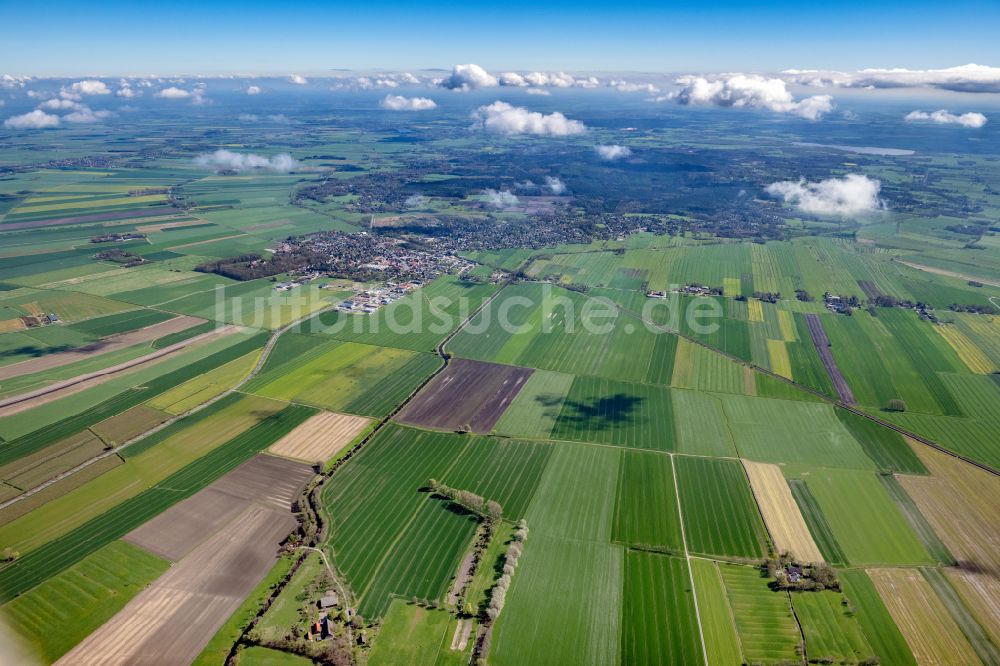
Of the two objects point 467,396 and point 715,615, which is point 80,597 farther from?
point 715,615

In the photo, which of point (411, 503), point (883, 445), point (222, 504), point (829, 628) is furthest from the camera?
point (883, 445)

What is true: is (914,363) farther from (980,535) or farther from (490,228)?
(490,228)

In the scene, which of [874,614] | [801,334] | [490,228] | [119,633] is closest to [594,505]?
[874,614]

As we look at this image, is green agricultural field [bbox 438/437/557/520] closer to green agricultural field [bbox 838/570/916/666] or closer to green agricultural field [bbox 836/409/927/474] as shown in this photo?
green agricultural field [bbox 838/570/916/666]

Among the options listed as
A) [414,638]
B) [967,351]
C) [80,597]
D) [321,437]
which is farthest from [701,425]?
[80,597]

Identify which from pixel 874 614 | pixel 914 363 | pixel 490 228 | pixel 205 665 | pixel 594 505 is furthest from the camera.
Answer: pixel 490 228

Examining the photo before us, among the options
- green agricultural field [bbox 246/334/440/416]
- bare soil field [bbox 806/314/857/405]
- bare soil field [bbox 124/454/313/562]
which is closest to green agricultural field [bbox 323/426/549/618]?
bare soil field [bbox 124/454/313/562]
